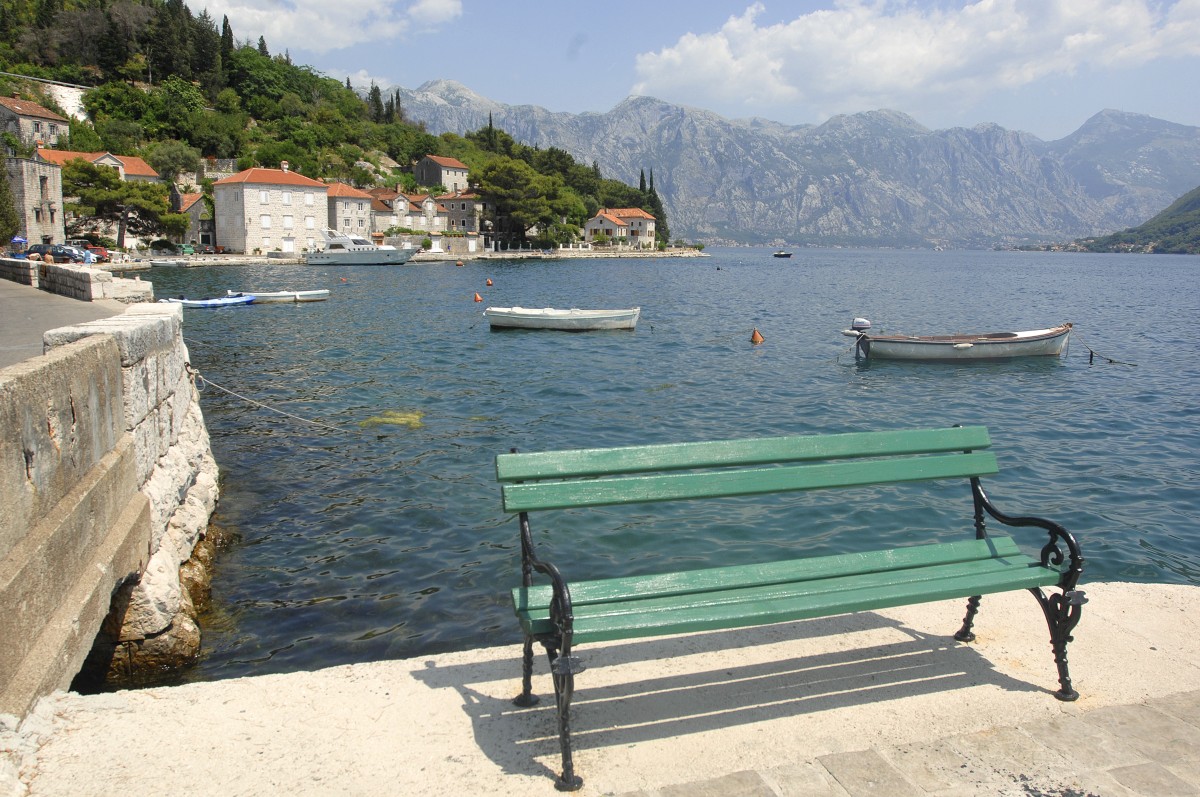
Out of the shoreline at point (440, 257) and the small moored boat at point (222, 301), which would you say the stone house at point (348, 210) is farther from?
the small moored boat at point (222, 301)

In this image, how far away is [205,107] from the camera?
357 ft

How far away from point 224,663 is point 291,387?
13.2m

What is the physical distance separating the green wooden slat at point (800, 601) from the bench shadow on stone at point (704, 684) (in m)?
0.55

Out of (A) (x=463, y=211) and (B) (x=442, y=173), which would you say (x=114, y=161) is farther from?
(B) (x=442, y=173)

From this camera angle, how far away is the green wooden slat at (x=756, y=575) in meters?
3.83

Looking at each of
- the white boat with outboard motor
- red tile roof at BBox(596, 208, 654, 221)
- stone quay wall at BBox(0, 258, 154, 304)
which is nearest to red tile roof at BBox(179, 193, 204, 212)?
the white boat with outboard motor

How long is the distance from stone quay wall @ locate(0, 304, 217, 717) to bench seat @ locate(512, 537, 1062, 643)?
94.6 inches

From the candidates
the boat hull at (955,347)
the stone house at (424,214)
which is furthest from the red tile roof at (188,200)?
the boat hull at (955,347)

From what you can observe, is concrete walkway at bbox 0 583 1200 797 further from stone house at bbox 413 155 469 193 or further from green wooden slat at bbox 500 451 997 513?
stone house at bbox 413 155 469 193

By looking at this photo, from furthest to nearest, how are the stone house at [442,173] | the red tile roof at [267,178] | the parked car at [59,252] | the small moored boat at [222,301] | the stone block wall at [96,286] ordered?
the stone house at [442,173] → the red tile roof at [267,178] → the parked car at [59,252] → the small moored boat at [222,301] → the stone block wall at [96,286]

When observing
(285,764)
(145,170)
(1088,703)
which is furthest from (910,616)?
(145,170)

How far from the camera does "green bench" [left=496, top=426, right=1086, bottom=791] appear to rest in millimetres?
3682

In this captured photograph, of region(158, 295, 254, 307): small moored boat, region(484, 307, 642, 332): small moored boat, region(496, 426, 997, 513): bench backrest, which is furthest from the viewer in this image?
region(158, 295, 254, 307): small moored boat

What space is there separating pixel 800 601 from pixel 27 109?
349 feet
